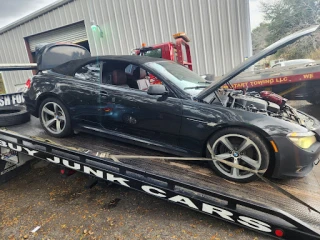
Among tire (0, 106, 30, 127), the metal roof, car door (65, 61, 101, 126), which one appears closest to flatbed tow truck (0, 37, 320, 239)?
car door (65, 61, 101, 126)

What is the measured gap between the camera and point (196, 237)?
2244 millimetres

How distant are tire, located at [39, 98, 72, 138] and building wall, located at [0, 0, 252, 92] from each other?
20.7 ft

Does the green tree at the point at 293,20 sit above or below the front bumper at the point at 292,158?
above

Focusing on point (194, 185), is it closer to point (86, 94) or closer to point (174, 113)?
point (174, 113)

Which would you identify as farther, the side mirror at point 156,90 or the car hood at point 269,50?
the side mirror at point 156,90

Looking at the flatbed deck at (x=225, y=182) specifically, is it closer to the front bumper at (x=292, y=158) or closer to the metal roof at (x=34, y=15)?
the front bumper at (x=292, y=158)

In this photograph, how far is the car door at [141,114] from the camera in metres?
2.57

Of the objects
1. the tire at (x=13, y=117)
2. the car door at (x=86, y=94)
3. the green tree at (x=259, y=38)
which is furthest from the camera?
the green tree at (x=259, y=38)

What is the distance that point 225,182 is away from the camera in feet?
7.82

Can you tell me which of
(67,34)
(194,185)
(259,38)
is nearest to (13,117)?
(194,185)

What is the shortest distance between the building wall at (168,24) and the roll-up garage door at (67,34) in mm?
246

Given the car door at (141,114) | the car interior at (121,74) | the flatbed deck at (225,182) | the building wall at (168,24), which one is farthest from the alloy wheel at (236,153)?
the building wall at (168,24)

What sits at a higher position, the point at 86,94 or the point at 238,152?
the point at 86,94

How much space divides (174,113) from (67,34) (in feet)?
33.0
